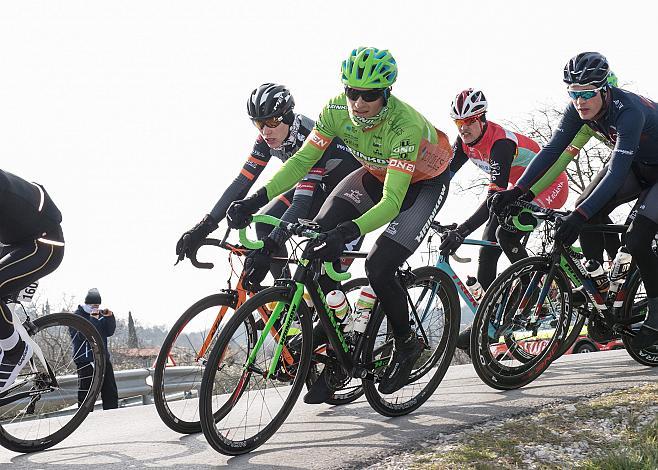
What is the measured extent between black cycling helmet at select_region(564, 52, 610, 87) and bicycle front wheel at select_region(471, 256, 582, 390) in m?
1.46

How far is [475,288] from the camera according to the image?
25.2 feet

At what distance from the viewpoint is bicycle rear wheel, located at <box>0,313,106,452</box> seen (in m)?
5.47

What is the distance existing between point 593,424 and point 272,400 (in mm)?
2098

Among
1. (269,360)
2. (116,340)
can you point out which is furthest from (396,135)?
(116,340)

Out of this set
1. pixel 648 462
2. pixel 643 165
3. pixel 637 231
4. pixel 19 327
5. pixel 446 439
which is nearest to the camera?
pixel 648 462

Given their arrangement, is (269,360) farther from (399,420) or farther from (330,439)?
(399,420)

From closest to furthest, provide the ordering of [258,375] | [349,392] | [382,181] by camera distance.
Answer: [258,375] < [382,181] < [349,392]

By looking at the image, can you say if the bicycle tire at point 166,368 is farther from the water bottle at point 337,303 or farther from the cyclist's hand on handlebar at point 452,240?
the cyclist's hand on handlebar at point 452,240

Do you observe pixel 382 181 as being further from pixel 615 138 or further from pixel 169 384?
pixel 169 384

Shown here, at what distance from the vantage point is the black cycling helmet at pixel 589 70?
243 inches

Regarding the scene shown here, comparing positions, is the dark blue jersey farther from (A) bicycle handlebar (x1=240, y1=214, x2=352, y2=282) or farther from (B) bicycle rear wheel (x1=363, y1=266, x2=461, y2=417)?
(A) bicycle handlebar (x1=240, y1=214, x2=352, y2=282)

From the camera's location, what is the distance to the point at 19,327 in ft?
17.8

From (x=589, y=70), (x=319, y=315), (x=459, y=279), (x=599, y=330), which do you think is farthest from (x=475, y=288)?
(x=319, y=315)

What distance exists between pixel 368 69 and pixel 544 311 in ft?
8.77
